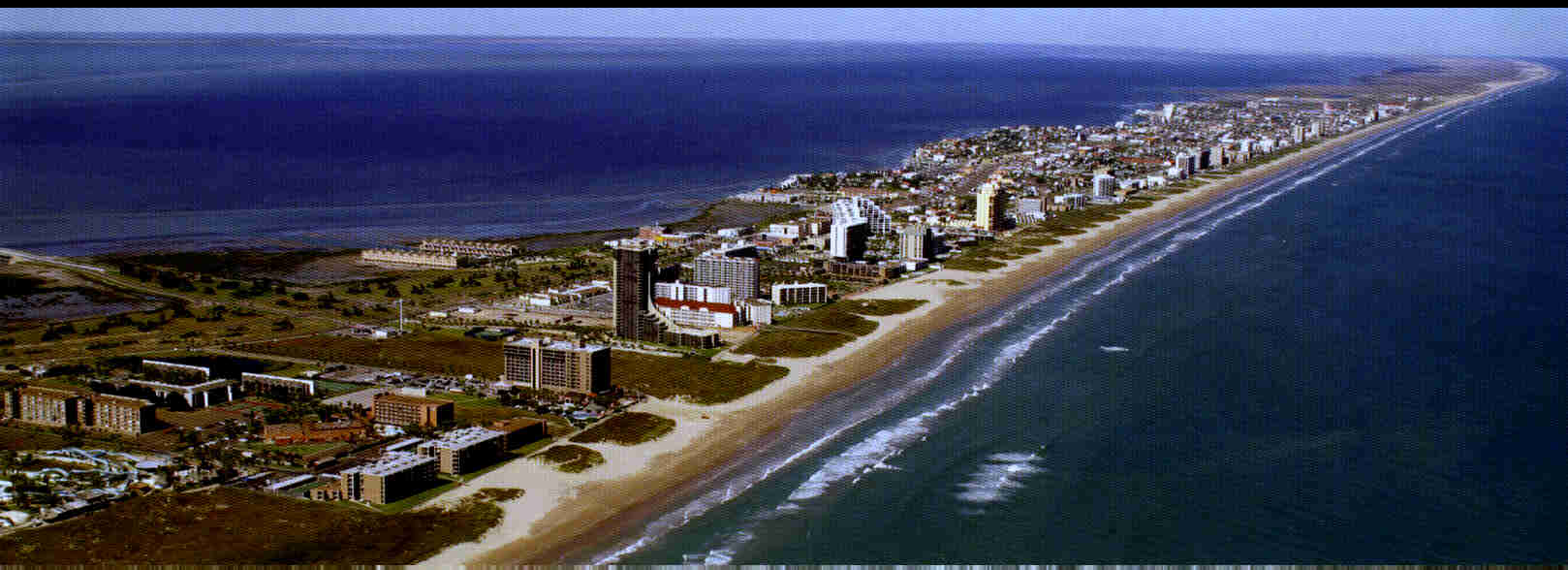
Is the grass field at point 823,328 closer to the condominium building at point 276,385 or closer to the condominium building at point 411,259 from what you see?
the condominium building at point 276,385

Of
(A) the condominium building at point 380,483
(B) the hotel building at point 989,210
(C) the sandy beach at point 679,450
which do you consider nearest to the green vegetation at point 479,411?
(C) the sandy beach at point 679,450

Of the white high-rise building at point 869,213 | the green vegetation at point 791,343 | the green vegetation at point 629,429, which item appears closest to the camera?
the green vegetation at point 629,429

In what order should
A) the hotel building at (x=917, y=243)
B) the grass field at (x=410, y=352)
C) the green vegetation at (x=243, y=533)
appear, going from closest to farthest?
the green vegetation at (x=243, y=533), the grass field at (x=410, y=352), the hotel building at (x=917, y=243)

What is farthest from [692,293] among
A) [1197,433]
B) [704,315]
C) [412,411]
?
[1197,433]

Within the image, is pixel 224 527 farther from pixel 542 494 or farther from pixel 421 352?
pixel 421 352

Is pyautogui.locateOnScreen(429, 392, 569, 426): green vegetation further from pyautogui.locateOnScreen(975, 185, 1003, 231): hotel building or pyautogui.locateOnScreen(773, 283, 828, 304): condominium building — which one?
pyautogui.locateOnScreen(975, 185, 1003, 231): hotel building

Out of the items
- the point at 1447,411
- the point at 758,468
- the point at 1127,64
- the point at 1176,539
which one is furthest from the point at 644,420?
the point at 1127,64

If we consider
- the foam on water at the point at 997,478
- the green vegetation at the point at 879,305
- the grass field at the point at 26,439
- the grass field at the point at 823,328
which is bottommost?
the grass field at the point at 26,439
